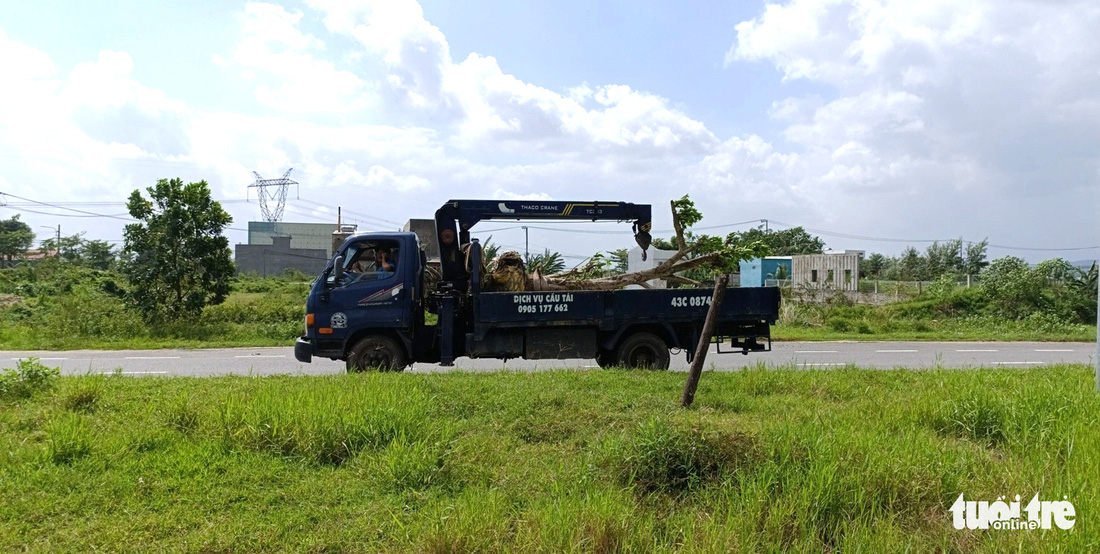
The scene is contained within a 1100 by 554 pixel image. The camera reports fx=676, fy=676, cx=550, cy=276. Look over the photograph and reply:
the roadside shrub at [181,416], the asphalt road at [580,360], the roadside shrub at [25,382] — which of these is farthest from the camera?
the asphalt road at [580,360]

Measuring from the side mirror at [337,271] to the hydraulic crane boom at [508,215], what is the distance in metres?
1.37

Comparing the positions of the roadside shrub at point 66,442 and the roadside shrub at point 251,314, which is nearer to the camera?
the roadside shrub at point 66,442

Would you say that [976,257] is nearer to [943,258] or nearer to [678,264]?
[943,258]

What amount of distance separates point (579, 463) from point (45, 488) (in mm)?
3433

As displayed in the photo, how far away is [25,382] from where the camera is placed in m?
6.97

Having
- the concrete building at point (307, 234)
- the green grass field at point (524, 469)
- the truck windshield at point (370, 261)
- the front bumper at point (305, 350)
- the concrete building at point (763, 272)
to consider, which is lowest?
the green grass field at point (524, 469)

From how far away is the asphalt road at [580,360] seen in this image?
11.5 metres

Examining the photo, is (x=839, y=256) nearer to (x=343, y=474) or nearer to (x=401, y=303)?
(x=401, y=303)

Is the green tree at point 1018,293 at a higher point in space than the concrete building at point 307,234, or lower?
lower

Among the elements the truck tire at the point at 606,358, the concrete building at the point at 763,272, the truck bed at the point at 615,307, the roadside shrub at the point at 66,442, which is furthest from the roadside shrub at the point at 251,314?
the concrete building at the point at 763,272

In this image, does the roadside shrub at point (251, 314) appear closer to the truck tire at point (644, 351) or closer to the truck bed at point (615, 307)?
the truck bed at point (615, 307)

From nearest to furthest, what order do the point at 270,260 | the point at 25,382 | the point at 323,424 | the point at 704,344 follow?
the point at 323,424 → the point at 704,344 → the point at 25,382 → the point at 270,260

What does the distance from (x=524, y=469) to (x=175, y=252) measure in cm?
1568

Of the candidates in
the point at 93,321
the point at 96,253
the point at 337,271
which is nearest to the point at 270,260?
the point at 96,253
